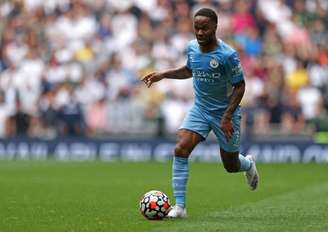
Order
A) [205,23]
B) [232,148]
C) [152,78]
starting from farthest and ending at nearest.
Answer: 1. [152,78]
2. [232,148]
3. [205,23]

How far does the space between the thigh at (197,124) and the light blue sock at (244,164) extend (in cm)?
94

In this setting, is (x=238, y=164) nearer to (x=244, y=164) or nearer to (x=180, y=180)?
(x=244, y=164)

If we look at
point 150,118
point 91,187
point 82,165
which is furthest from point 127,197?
point 150,118

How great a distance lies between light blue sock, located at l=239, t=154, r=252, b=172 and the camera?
11.6 m

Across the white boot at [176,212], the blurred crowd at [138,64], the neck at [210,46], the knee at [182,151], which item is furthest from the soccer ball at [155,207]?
the blurred crowd at [138,64]

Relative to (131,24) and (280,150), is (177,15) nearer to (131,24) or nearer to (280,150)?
(131,24)

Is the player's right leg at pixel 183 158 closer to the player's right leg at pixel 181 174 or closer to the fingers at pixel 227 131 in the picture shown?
the player's right leg at pixel 181 174

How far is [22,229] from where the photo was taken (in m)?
9.51

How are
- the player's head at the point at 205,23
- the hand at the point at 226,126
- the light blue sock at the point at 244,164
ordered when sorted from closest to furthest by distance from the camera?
1. the player's head at the point at 205,23
2. the hand at the point at 226,126
3. the light blue sock at the point at 244,164

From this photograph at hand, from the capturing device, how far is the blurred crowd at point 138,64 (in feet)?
79.5

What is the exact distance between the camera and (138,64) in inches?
1038

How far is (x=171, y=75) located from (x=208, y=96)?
61 centimetres

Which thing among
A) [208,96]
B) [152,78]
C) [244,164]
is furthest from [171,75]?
[244,164]

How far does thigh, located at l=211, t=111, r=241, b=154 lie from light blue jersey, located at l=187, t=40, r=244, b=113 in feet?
0.49
